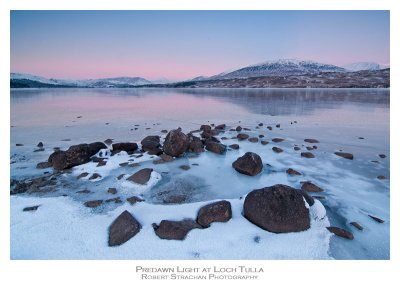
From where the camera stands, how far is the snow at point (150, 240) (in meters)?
3.87

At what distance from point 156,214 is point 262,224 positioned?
6.71 ft

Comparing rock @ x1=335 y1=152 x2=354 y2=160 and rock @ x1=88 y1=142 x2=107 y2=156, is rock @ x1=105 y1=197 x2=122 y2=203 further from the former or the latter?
rock @ x1=335 y1=152 x2=354 y2=160

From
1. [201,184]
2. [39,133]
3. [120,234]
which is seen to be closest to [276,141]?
[201,184]

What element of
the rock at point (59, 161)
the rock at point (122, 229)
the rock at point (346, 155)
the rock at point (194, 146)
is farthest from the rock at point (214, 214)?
the rock at point (346, 155)

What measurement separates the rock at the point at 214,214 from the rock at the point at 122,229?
1157 millimetres

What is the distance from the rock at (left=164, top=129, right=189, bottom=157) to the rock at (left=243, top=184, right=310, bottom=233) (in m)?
3.96

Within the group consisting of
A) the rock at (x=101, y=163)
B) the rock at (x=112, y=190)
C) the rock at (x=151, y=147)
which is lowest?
the rock at (x=112, y=190)

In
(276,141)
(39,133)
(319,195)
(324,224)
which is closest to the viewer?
(324,224)

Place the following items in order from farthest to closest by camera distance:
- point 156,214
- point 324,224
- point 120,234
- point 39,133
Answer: point 39,133
point 156,214
point 324,224
point 120,234

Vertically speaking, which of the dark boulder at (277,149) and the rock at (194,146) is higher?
the rock at (194,146)

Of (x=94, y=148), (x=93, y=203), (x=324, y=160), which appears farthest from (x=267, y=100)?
(x=93, y=203)

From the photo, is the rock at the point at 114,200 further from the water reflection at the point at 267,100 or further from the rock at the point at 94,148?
the water reflection at the point at 267,100

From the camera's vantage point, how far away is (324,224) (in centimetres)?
448

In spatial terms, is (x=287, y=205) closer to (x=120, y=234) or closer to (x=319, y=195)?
(x=319, y=195)
